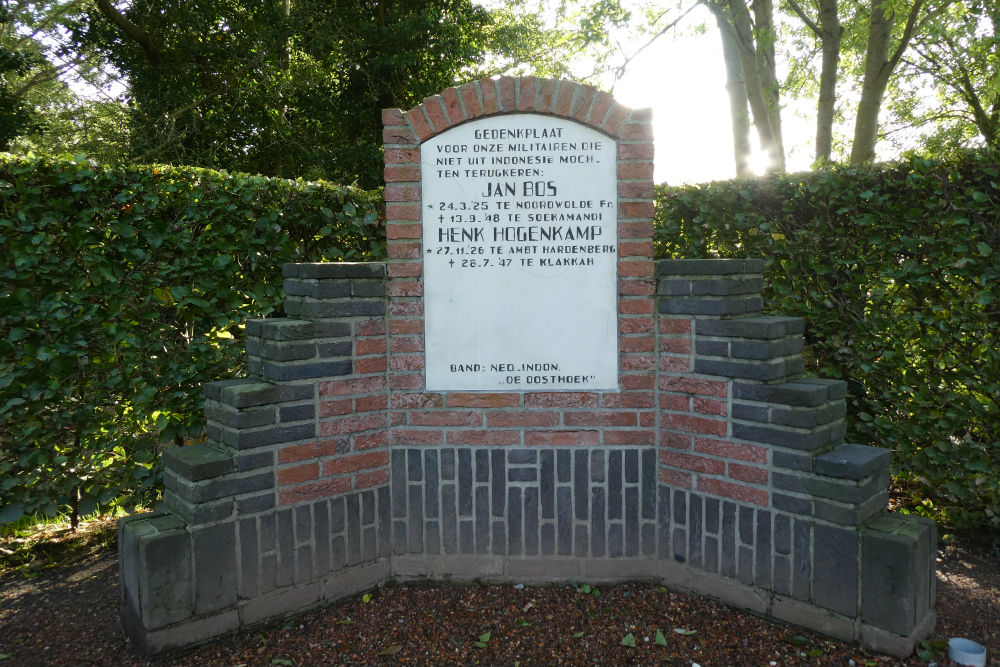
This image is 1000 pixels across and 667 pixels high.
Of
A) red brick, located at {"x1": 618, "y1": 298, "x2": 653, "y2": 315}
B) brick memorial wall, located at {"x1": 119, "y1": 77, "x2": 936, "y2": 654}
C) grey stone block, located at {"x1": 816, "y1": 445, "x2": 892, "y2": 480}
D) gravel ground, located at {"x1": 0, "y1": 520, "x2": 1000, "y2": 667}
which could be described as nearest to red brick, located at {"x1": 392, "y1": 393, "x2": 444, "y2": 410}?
brick memorial wall, located at {"x1": 119, "y1": 77, "x2": 936, "y2": 654}

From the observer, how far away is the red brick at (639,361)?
10.5 feet

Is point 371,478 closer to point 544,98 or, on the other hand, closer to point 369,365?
point 369,365

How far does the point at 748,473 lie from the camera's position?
296cm

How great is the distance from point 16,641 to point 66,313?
5.06 ft

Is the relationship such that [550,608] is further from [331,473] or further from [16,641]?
[16,641]

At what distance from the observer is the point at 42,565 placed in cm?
376

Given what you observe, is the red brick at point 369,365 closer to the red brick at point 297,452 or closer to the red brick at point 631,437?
the red brick at point 297,452

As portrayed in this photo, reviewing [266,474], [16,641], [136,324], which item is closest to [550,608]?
[266,474]

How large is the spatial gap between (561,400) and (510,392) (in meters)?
0.25

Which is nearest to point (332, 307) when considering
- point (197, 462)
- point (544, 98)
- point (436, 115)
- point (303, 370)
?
point (303, 370)

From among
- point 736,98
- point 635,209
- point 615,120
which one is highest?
point 736,98

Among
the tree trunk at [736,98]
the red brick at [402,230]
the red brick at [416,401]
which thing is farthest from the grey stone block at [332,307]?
the tree trunk at [736,98]

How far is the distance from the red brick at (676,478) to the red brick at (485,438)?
715 millimetres

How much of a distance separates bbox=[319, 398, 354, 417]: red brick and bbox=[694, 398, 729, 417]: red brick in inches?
64.0
